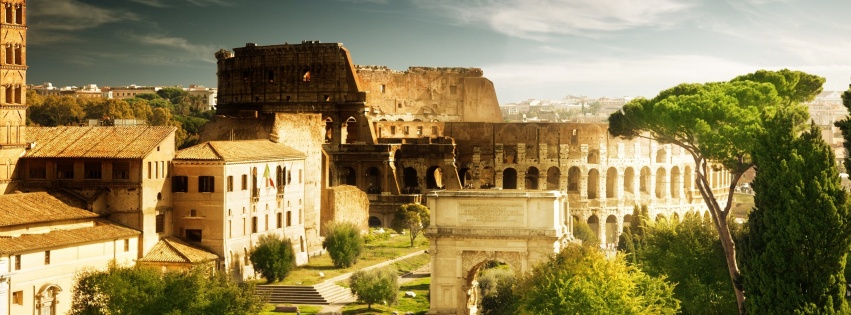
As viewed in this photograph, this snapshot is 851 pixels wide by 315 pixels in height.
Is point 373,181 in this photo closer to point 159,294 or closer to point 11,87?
point 11,87

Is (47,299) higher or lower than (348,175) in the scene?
lower

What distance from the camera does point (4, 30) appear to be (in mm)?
48250

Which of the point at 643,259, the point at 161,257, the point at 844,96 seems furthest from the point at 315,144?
the point at 844,96

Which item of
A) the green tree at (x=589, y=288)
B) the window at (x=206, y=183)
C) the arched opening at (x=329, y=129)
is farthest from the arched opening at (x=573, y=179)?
the green tree at (x=589, y=288)

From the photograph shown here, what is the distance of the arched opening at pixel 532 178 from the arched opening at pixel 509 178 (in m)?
1.03

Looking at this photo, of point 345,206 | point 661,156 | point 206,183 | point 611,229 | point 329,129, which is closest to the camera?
point 206,183

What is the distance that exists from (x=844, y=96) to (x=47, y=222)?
85.7ft

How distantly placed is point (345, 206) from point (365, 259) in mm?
8915

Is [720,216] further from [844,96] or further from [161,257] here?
[161,257]

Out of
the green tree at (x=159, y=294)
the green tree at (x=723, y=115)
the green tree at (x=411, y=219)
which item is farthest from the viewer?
the green tree at (x=411, y=219)

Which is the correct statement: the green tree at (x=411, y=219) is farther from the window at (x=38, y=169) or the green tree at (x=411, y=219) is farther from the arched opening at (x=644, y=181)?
the arched opening at (x=644, y=181)

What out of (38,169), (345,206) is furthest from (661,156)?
(38,169)

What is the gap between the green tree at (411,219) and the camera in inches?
2640

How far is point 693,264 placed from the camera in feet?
146
